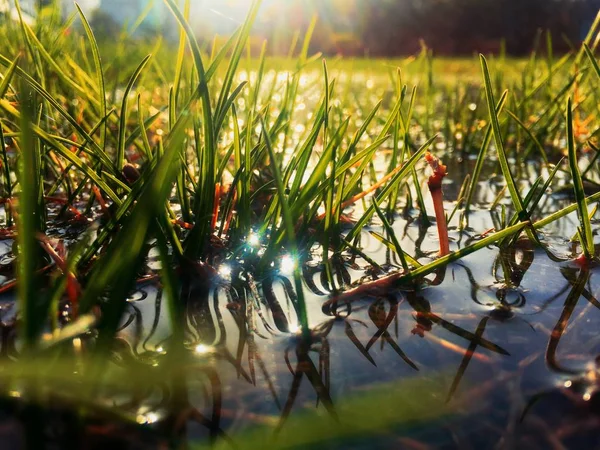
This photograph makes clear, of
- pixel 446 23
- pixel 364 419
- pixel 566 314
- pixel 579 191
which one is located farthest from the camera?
pixel 446 23

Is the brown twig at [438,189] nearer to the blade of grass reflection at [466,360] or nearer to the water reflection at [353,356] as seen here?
the water reflection at [353,356]

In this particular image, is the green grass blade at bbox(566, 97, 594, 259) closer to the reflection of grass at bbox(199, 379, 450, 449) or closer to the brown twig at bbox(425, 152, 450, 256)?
the brown twig at bbox(425, 152, 450, 256)

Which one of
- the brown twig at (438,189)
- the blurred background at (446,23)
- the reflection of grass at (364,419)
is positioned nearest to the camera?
the reflection of grass at (364,419)

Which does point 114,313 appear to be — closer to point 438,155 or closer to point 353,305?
point 353,305

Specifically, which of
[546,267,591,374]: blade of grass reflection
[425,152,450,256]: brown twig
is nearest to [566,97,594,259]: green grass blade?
[546,267,591,374]: blade of grass reflection

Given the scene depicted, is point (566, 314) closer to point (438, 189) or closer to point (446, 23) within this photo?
point (438, 189)

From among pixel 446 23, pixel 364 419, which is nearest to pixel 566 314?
pixel 364 419

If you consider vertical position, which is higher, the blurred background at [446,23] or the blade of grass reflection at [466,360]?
the blurred background at [446,23]

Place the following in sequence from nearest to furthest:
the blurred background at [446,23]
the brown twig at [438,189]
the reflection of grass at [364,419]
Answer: the reflection of grass at [364,419]
the brown twig at [438,189]
the blurred background at [446,23]

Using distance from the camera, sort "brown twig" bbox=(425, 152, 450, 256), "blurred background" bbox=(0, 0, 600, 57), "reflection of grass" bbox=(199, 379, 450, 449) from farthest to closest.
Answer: "blurred background" bbox=(0, 0, 600, 57), "brown twig" bbox=(425, 152, 450, 256), "reflection of grass" bbox=(199, 379, 450, 449)

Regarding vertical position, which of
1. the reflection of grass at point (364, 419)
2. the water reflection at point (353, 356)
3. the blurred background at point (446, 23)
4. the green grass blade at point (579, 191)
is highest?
the blurred background at point (446, 23)

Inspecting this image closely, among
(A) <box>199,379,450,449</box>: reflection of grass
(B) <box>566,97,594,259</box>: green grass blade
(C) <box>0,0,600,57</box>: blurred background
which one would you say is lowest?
(A) <box>199,379,450,449</box>: reflection of grass

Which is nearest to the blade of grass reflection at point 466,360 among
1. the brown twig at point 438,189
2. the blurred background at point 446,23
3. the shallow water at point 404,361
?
the shallow water at point 404,361
